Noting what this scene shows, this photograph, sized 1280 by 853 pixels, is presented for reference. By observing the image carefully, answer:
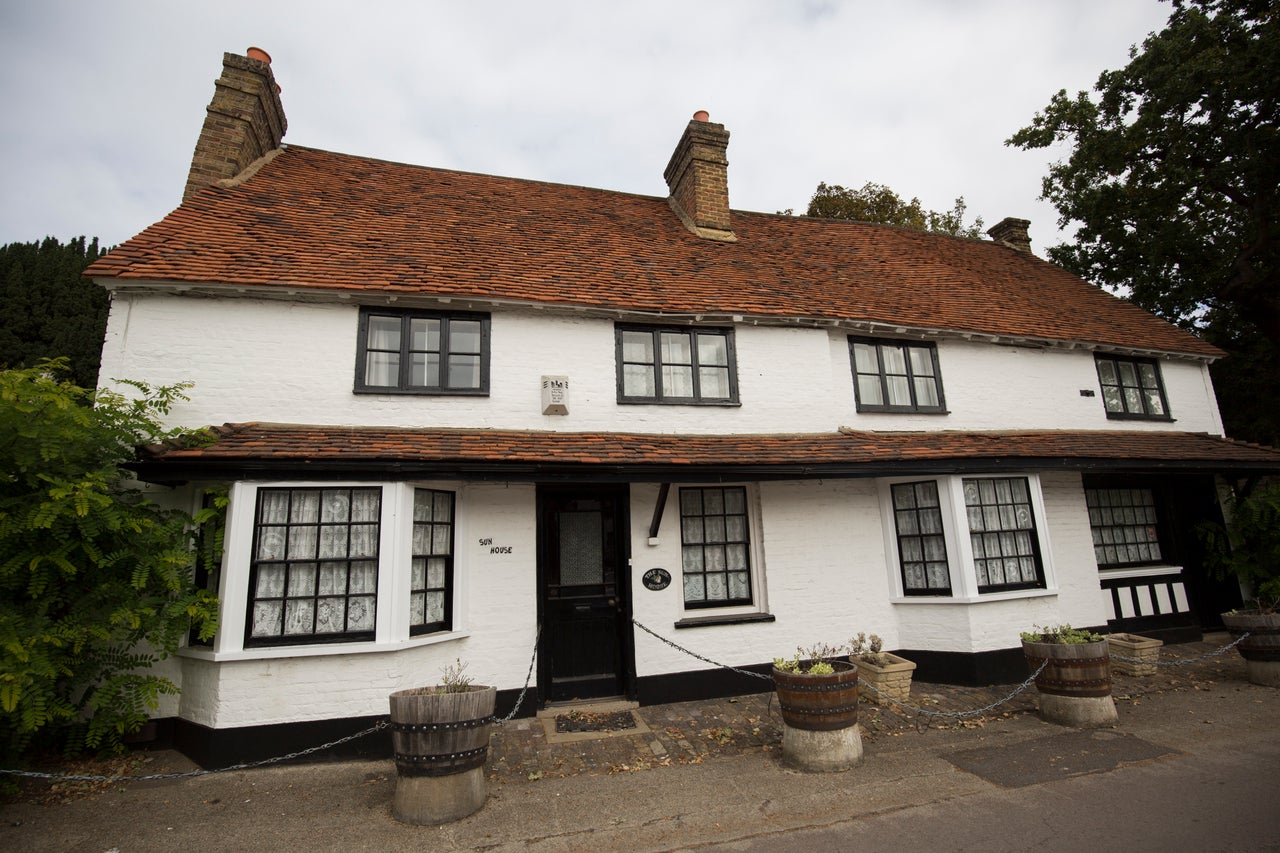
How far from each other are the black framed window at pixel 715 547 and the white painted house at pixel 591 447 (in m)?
0.03

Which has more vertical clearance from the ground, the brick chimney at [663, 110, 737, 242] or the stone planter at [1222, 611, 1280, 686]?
the brick chimney at [663, 110, 737, 242]

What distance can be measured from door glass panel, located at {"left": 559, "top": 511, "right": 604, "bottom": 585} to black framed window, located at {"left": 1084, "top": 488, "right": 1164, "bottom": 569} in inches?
347

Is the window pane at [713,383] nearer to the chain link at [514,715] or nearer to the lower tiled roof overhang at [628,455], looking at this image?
the lower tiled roof overhang at [628,455]

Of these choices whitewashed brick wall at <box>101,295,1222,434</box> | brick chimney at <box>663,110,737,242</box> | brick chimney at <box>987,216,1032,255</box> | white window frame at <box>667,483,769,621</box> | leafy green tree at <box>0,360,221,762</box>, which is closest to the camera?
leafy green tree at <box>0,360,221,762</box>

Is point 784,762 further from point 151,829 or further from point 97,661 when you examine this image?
point 97,661

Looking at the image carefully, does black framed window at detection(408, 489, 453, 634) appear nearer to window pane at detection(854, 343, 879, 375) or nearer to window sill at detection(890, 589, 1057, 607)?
window sill at detection(890, 589, 1057, 607)

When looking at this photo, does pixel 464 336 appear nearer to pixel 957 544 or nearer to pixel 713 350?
pixel 713 350

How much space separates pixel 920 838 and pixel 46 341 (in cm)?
2961

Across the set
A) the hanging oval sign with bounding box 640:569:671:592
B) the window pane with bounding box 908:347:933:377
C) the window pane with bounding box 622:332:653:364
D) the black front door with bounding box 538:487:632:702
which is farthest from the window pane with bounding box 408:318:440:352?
the window pane with bounding box 908:347:933:377

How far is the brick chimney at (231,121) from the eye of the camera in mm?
9188

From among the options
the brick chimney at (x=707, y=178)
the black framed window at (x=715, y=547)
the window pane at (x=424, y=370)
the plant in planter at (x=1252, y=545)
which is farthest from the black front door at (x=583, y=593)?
the plant in planter at (x=1252, y=545)

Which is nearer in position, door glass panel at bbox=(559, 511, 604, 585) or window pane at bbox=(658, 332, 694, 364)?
door glass panel at bbox=(559, 511, 604, 585)

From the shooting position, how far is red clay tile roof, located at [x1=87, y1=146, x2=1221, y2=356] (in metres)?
7.85

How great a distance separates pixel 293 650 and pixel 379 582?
1.03 metres
